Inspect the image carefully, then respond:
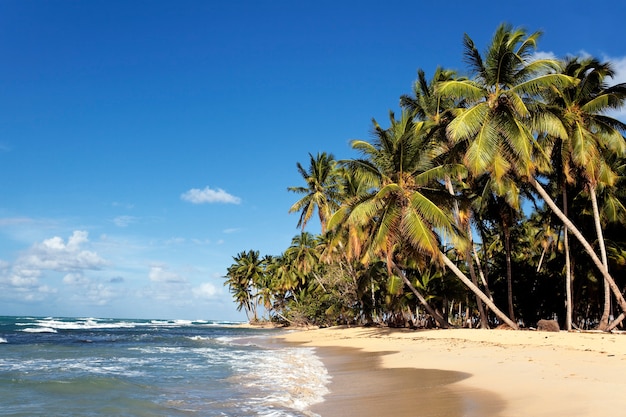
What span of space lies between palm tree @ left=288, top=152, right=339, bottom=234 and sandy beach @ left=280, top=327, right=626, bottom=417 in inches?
828

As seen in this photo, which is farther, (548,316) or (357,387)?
(548,316)

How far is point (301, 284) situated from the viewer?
62.0 metres

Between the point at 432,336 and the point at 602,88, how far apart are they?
13.2 m

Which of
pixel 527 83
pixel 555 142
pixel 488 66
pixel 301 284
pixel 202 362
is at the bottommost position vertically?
pixel 202 362

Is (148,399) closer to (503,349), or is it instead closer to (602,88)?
(503,349)

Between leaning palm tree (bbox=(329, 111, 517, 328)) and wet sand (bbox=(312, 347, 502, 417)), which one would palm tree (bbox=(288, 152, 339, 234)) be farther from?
wet sand (bbox=(312, 347, 502, 417))

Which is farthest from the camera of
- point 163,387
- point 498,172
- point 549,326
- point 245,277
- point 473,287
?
point 245,277

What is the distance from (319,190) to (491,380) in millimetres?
29965

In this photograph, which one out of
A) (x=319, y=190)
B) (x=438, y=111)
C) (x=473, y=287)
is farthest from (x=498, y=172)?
(x=319, y=190)

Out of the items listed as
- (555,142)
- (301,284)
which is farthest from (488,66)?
(301,284)

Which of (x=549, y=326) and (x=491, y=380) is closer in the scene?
(x=491, y=380)

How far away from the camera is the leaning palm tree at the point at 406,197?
19.2m

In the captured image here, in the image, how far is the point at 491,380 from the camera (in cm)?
932

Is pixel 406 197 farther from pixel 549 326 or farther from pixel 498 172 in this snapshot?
pixel 549 326
